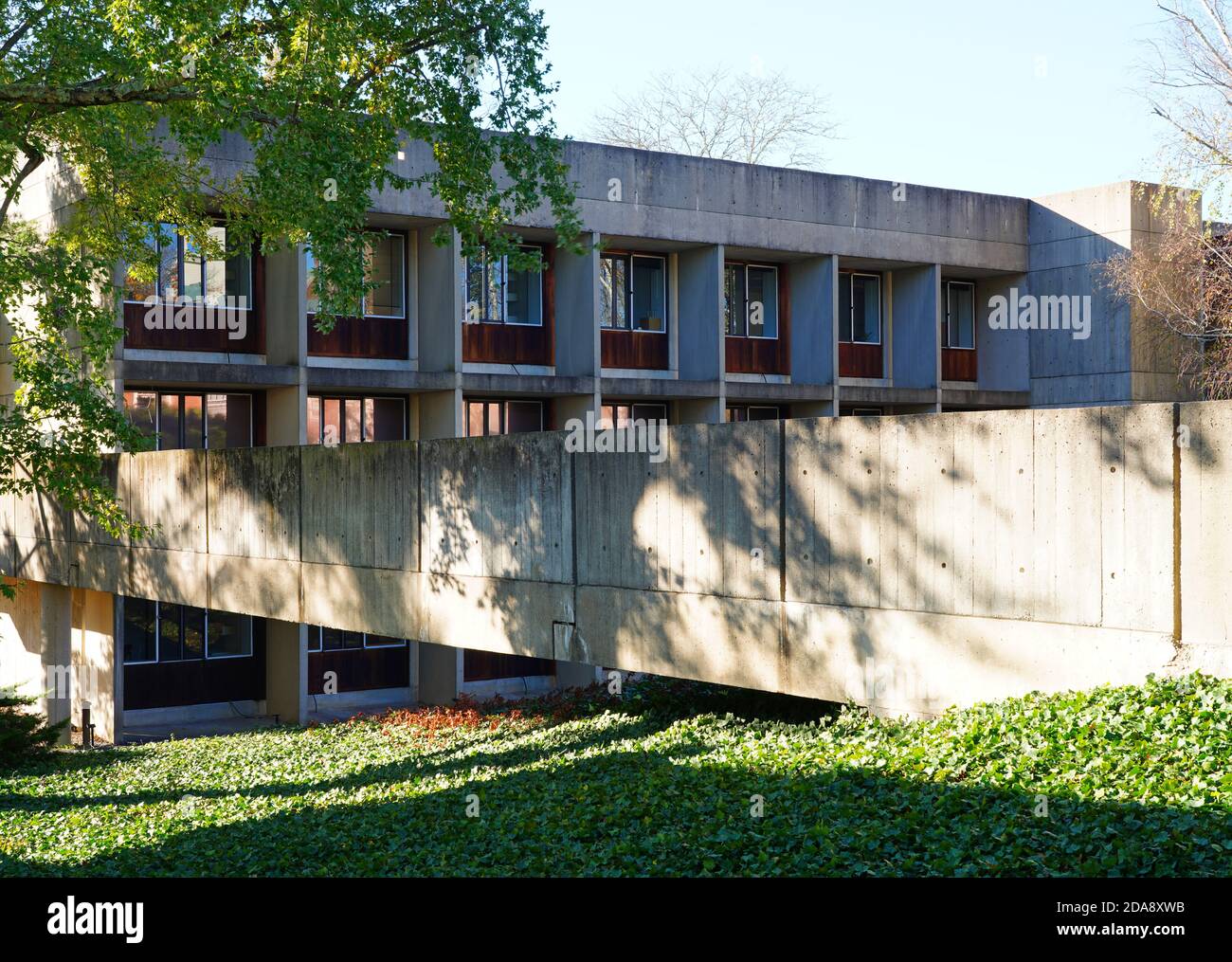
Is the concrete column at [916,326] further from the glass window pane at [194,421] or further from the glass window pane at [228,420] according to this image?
the glass window pane at [194,421]

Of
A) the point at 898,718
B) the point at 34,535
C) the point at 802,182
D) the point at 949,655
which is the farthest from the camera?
the point at 802,182

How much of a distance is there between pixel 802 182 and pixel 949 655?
21.9m

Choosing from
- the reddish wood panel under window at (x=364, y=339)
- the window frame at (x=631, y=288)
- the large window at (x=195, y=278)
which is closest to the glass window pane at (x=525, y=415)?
the window frame at (x=631, y=288)

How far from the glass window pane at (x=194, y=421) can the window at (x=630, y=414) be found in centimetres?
851

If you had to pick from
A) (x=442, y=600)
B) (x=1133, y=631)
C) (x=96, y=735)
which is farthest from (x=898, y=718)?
(x=96, y=735)

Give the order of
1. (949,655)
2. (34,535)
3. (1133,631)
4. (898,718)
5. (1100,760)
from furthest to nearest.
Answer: (34,535), (898,718), (949,655), (1133,631), (1100,760)

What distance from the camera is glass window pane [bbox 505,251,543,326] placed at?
28.4 meters

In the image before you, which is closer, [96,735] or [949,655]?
[949,655]

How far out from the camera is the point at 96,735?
79.9ft

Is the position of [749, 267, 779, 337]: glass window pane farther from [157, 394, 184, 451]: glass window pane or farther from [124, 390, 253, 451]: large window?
[157, 394, 184, 451]: glass window pane

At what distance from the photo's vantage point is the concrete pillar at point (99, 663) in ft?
78.3

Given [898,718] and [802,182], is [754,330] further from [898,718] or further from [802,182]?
[898,718]

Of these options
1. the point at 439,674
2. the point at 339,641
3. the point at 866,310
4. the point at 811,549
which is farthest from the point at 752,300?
the point at 811,549

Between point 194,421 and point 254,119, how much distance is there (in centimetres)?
1102
